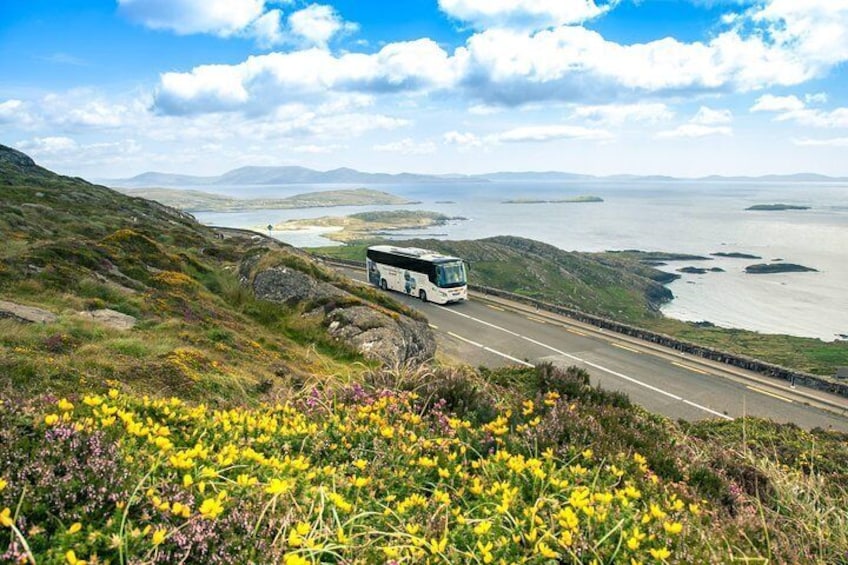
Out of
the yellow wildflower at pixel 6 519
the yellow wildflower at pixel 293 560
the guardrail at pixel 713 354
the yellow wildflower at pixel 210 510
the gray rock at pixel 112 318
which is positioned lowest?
the guardrail at pixel 713 354

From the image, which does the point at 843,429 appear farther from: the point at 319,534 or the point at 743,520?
the point at 319,534

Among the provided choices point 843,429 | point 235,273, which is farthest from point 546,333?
point 235,273

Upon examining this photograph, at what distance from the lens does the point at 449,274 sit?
36.7m

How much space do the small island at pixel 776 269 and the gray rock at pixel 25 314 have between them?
150370 mm

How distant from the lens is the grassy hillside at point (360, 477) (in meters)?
2.89

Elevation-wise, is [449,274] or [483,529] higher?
[483,529]

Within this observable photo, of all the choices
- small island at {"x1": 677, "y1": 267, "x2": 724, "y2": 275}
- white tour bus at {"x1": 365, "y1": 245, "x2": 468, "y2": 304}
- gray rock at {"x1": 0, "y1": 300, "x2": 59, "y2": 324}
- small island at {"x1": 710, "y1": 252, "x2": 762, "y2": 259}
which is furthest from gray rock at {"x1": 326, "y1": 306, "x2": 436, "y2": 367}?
small island at {"x1": 710, "y1": 252, "x2": 762, "y2": 259}

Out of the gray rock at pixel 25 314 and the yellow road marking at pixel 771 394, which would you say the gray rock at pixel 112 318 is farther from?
the yellow road marking at pixel 771 394

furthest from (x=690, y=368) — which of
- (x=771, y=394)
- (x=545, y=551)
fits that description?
(x=545, y=551)

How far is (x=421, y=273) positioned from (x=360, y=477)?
3404 centimetres

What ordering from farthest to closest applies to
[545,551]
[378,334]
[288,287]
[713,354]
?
[713,354] → [288,287] → [378,334] → [545,551]

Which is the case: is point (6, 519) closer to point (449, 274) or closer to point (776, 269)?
point (449, 274)

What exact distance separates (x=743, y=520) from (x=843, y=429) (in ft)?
63.1

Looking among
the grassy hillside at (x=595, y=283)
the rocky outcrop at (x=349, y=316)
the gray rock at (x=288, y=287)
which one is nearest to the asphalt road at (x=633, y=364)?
the rocky outcrop at (x=349, y=316)
